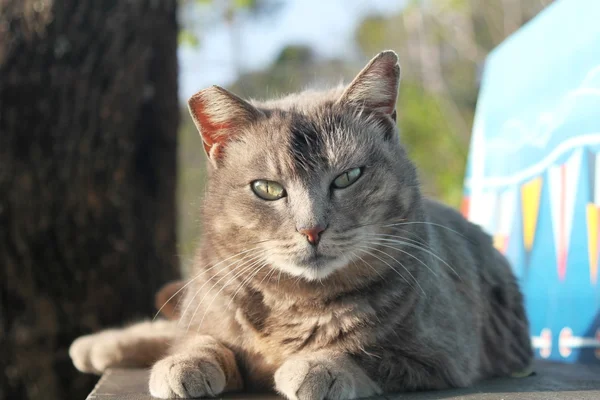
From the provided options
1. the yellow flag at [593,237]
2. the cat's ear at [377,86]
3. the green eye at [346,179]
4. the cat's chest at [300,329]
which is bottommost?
the cat's chest at [300,329]

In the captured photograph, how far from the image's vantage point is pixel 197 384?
72.8 inches

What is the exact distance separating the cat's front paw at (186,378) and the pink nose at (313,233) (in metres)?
0.47

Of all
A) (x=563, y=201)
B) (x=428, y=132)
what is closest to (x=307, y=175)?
(x=563, y=201)

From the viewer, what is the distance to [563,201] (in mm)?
3119

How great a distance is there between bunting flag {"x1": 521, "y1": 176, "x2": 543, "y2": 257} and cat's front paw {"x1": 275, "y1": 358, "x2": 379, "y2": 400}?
193 cm

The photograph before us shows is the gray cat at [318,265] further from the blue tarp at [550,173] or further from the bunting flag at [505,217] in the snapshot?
the bunting flag at [505,217]

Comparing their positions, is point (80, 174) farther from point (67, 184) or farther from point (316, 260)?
point (316, 260)

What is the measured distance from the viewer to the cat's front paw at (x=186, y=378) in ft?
6.02

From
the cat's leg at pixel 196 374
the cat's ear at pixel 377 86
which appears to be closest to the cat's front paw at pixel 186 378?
the cat's leg at pixel 196 374

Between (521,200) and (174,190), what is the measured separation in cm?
206

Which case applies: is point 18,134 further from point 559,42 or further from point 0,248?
point 559,42

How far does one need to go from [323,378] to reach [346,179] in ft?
1.96

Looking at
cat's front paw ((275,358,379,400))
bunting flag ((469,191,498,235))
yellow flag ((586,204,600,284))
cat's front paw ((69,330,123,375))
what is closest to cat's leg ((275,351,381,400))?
cat's front paw ((275,358,379,400))

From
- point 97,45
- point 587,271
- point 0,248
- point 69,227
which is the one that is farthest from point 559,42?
point 0,248
